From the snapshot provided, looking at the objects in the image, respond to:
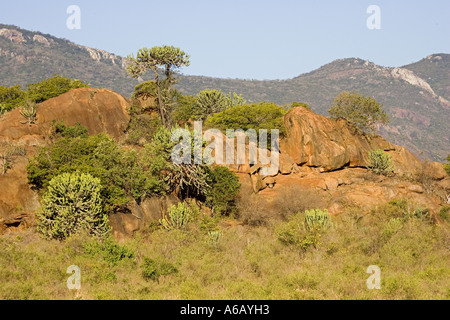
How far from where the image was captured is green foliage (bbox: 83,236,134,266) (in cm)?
1903

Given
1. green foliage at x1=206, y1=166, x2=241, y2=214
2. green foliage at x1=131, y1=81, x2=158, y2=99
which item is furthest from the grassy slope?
green foliage at x1=131, y1=81, x2=158, y2=99

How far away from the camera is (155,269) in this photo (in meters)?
17.7

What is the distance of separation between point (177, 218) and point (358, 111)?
23390mm

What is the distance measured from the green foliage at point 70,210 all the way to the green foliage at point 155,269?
201 inches

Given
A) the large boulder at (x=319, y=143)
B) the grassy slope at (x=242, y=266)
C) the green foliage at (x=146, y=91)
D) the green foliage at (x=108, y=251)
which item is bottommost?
the grassy slope at (x=242, y=266)

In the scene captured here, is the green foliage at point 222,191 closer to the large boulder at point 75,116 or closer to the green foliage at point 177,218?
the green foliage at point 177,218

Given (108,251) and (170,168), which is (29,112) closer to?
(170,168)

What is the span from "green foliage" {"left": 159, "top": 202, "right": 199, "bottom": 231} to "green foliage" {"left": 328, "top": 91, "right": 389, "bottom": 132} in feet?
69.2

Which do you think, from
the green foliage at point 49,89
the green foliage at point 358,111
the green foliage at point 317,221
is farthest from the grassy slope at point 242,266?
the green foliage at point 358,111

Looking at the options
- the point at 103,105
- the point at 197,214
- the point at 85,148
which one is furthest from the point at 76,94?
the point at 197,214

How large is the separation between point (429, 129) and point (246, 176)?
17426 centimetres

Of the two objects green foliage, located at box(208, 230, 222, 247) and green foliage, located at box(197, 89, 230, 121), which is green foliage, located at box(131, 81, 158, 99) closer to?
green foliage, located at box(197, 89, 230, 121)

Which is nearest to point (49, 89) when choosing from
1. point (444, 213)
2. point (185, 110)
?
point (185, 110)

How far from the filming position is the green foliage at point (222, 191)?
95.2 feet
